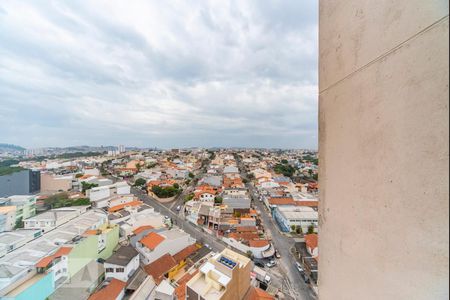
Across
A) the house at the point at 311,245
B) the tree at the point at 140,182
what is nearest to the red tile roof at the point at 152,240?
the house at the point at 311,245

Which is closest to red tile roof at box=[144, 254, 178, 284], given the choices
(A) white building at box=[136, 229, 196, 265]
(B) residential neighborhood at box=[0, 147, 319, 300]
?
(B) residential neighborhood at box=[0, 147, 319, 300]

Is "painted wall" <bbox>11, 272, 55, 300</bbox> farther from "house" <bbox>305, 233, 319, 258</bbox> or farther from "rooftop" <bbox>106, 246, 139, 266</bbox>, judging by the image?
"house" <bbox>305, 233, 319, 258</bbox>

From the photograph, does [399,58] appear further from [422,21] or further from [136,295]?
[136,295]

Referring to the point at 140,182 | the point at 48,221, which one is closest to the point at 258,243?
the point at 48,221

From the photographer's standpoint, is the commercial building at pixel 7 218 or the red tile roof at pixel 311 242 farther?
the commercial building at pixel 7 218

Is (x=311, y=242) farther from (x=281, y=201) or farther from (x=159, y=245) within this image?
(x=159, y=245)

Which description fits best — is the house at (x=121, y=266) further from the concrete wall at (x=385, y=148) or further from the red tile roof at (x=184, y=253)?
the concrete wall at (x=385, y=148)
